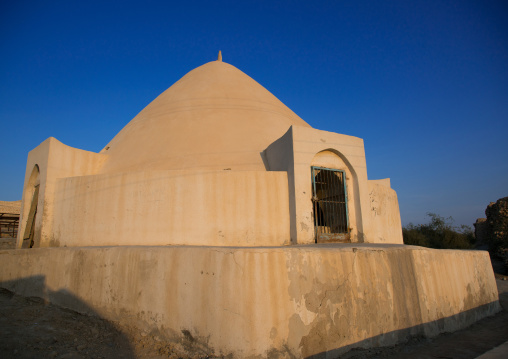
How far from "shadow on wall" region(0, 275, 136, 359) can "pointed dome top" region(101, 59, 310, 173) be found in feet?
12.6

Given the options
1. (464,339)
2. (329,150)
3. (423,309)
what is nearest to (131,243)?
(329,150)

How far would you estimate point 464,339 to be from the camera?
4984 millimetres

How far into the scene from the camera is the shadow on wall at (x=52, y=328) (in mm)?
3855

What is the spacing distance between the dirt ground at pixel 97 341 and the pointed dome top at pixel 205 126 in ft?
13.8

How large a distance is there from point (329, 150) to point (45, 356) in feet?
21.3

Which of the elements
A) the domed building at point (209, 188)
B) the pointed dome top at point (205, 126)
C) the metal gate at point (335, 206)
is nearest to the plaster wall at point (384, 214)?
the domed building at point (209, 188)

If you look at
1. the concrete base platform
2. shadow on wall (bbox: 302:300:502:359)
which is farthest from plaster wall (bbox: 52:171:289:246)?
shadow on wall (bbox: 302:300:502:359)

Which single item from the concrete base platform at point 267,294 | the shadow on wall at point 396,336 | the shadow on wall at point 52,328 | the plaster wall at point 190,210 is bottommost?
the shadow on wall at point 396,336

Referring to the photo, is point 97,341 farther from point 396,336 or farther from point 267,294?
point 396,336

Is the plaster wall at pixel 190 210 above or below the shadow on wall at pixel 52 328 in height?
above

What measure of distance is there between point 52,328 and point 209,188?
138 inches

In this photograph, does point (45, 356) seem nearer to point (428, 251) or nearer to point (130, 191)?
point (130, 191)

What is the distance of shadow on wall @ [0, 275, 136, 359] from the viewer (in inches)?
152

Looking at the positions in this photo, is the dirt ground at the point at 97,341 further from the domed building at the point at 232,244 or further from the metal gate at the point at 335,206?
the metal gate at the point at 335,206
